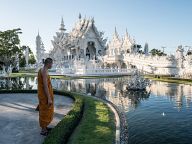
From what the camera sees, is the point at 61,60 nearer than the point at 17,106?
No

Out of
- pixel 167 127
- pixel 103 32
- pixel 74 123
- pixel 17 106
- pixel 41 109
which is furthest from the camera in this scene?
pixel 103 32

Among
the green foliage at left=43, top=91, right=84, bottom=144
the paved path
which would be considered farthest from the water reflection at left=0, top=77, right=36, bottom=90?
the green foliage at left=43, top=91, right=84, bottom=144

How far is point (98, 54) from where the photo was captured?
70312mm

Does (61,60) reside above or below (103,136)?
above

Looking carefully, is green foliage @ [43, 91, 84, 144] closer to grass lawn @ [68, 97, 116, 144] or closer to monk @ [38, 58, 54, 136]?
grass lawn @ [68, 97, 116, 144]

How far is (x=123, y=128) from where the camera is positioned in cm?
1016

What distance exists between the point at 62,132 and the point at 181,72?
37221mm

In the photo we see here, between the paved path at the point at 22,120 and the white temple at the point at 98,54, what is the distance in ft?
100

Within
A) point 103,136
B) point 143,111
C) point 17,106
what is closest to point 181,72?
point 143,111

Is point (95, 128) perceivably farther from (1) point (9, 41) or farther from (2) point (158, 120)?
(1) point (9, 41)

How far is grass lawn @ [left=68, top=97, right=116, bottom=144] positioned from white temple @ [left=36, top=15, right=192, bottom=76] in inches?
1301

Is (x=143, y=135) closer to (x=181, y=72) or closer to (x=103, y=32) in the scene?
(x=181, y=72)

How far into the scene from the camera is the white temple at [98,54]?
45.9 meters

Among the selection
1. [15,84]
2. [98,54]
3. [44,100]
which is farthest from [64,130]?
[98,54]
